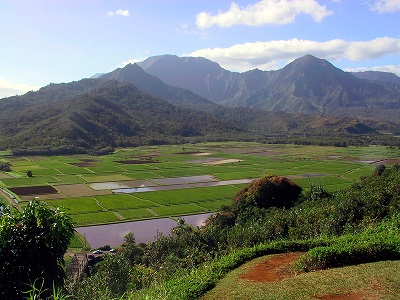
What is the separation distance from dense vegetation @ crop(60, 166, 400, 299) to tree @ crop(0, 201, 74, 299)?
1.48 m

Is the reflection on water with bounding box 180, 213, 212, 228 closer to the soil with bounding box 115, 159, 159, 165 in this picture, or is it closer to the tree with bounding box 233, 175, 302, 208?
the tree with bounding box 233, 175, 302, 208

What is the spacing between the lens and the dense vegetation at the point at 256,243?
34.3 feet

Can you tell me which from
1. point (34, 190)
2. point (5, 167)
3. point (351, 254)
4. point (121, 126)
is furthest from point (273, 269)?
point (121, 126)

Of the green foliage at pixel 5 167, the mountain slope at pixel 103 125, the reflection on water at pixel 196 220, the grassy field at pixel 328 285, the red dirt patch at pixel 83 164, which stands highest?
the mountain slope at pixel 103 125

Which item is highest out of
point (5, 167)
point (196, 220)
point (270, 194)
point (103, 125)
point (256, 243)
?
point (103, 125)

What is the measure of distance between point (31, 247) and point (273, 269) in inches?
248

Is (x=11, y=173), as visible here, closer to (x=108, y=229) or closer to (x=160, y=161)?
(x=160, y=161)

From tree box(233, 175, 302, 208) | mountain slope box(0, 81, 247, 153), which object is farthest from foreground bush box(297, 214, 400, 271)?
mountain slope box(0, 81, 247, 153)

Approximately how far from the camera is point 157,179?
175 feet

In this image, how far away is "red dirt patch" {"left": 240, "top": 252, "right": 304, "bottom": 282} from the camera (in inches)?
396

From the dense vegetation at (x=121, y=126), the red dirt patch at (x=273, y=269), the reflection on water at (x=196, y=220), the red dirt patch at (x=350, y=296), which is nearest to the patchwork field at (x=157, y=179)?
the reflection on water at (x=196, y=220)

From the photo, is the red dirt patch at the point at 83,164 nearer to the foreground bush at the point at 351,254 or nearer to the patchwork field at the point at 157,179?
the patchwork field at the point at 157,179

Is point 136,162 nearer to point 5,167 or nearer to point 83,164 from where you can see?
point 83,164

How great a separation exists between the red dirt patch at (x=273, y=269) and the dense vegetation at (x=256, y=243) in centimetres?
49
